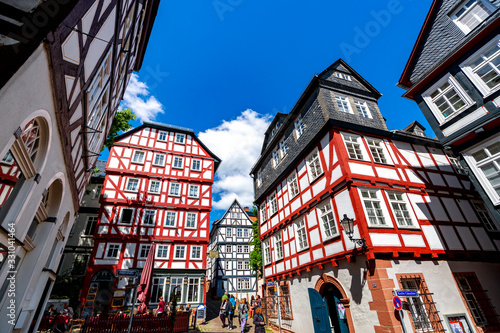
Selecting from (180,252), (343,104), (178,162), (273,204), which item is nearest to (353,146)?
(343,104)

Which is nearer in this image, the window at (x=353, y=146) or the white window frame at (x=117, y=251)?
the window at (x=353, y=146)

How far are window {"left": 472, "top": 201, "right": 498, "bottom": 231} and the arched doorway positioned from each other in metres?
7.92

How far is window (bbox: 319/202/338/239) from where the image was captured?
10053 mm

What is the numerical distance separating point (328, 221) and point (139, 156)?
17.7 metres

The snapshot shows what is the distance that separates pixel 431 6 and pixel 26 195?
54.8 ft

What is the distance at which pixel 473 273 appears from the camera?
29.6ft

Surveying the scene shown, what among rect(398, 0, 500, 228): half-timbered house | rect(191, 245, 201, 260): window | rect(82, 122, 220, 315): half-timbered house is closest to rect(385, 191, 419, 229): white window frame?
rect(398, 0, 500, 228): half-timbered house

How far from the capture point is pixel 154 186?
19.9 meters

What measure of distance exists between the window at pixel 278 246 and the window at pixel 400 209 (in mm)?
7274

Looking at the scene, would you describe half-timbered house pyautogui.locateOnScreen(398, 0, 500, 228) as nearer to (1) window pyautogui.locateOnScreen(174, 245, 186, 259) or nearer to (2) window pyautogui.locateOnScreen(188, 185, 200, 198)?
(2) window pyautogui.locateOnScreen(188, 185, 200, 198)

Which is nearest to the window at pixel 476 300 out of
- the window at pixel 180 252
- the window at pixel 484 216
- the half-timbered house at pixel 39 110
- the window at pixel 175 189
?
the window at pixel 484 216

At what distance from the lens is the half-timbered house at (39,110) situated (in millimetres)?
3268

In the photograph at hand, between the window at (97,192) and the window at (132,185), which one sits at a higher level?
the window at (97,192)

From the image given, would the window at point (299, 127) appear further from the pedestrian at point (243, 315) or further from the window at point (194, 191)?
the window at point (194, 191)
